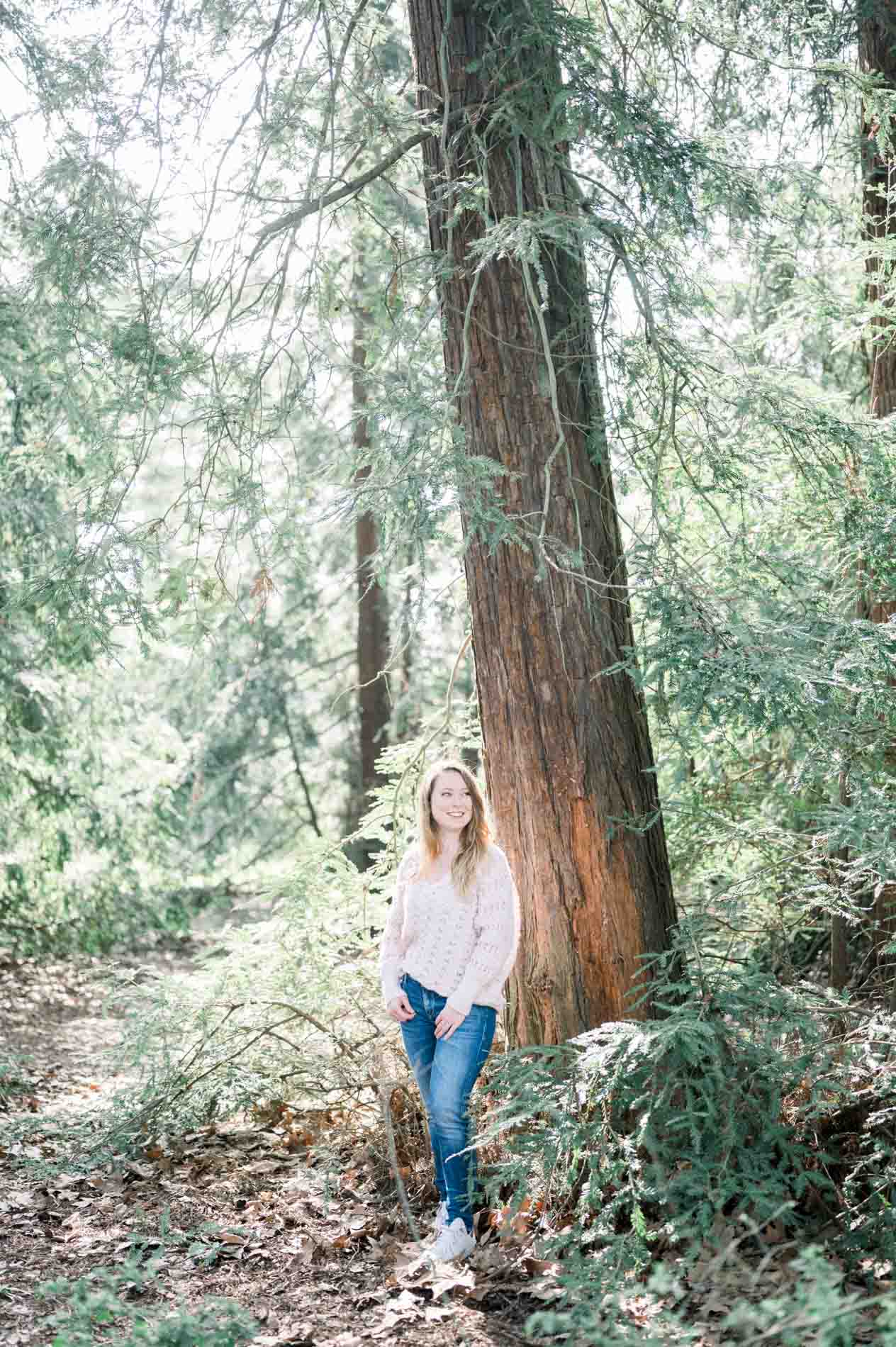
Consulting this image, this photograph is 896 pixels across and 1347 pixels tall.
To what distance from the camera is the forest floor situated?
381 centimetres

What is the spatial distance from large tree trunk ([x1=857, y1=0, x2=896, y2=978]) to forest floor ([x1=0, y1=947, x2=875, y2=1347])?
2.66 metres

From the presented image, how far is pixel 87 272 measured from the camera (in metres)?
5.29

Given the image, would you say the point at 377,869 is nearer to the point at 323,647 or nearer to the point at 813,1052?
the point at 813,1052

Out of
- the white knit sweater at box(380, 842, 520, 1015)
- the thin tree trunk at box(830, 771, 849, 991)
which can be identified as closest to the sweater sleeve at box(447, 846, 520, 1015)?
the white knit sweater at box(380, 842, 520, 1015)

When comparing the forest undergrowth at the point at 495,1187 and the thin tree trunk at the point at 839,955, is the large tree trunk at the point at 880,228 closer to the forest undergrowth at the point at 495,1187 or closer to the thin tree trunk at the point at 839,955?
the thin tree trunk at the point at 839,955

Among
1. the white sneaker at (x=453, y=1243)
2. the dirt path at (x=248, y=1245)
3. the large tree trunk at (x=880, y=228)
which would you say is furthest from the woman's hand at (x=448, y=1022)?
the large tree trunk at (x=880, y=228)

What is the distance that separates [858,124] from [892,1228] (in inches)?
215

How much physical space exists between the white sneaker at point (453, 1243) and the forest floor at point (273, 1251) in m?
0.05

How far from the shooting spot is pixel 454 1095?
4.51 m

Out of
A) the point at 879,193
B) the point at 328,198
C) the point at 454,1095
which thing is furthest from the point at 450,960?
the point at 879,193

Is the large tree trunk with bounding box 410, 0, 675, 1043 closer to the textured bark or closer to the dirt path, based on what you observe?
the dirt path

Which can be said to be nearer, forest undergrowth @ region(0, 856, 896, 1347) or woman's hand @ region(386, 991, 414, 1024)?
forest undergrowth @ region(0, 856, 896, 1347)

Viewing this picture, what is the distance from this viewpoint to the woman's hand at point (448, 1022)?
4523 mm

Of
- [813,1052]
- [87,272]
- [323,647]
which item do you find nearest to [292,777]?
[323,647]
